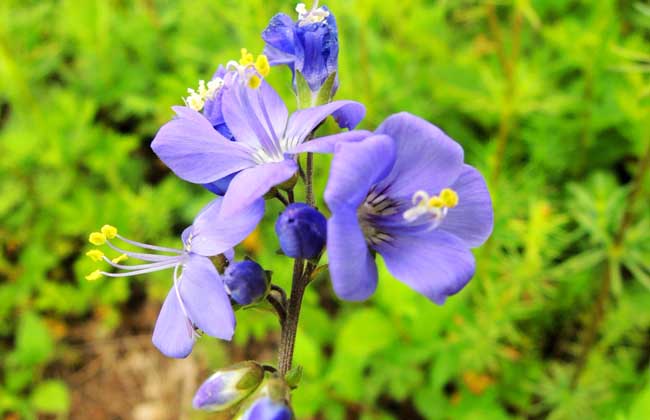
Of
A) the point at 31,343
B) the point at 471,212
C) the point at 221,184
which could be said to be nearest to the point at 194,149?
the point at 221,184

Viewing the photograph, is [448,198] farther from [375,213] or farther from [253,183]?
[253,183]

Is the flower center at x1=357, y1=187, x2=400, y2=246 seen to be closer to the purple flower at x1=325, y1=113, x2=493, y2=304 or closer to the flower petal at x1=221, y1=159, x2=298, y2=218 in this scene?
the purple flower at x1=325, y1=113, x2=493, y2=304

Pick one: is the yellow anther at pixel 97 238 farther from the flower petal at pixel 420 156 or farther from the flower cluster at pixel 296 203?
the flower petal at pixel 420 156

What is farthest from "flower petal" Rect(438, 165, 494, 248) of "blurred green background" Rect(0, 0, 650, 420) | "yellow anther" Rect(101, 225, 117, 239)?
"blurred green background" Rect(0, 0, 650, 420)

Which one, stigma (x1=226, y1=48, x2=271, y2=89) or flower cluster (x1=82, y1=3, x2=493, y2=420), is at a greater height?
stigma (x1=226, y1=48, x2=271, y2=89)

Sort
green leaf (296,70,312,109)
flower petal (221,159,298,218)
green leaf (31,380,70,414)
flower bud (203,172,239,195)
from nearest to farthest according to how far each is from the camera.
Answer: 1. flower petal (221,159,298,218)
2. flower bud (203,172,239,195)
3. green leaf (296,70,312,109)
4. green leaf (31,380,70,414)

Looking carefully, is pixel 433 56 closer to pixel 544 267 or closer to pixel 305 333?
pixel 544 267

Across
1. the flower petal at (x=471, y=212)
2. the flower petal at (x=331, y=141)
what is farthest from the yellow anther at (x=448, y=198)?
the flower petal at (x=331, y=141)

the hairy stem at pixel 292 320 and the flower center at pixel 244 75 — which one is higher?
the flower center at pixel 244 75
